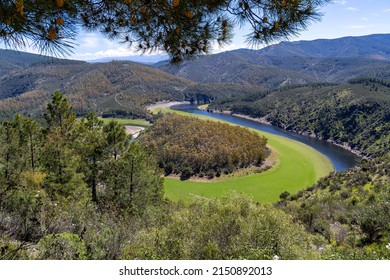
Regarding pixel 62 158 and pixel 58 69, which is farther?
pixel 58 69

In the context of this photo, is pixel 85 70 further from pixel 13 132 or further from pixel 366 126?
pixel 13 132

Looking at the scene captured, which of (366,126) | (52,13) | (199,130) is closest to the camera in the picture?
(52,13)

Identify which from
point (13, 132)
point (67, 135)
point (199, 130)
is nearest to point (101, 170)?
point (67, 135)

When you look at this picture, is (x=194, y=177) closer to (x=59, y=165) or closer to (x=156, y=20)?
(x=59, y=165)

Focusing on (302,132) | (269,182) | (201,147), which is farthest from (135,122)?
(269,182)

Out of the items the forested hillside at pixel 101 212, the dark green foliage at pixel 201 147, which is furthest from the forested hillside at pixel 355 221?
the dark green foliage at pixel 201 147

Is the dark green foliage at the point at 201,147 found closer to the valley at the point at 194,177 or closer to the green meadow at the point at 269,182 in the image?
A: the valley at the point at 194,177

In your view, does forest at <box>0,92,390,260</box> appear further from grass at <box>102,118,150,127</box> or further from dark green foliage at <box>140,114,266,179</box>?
grass at <box>102,118,150,127</box>
